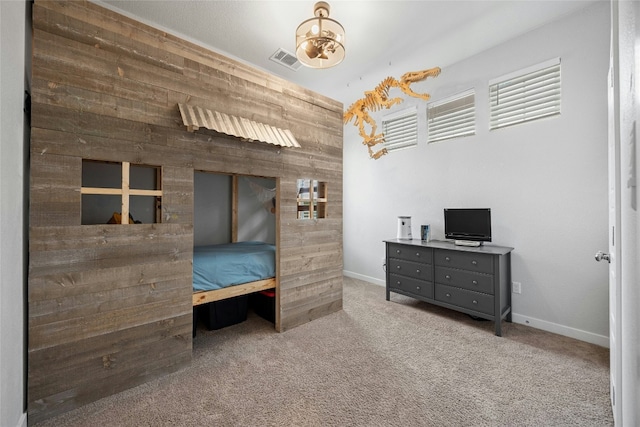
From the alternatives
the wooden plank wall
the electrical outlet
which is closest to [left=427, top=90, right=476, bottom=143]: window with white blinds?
the electrical outlet

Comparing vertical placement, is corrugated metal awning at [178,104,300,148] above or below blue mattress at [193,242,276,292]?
above

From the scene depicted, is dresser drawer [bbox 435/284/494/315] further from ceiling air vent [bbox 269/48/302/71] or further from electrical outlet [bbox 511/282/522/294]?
ceiling air vent [bbox 269/48/302/71]

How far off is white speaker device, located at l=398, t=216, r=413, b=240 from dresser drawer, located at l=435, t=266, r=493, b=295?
0.74 metres

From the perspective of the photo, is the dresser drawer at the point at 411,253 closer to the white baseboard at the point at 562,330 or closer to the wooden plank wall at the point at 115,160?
the white baseboard at the point at 562,330

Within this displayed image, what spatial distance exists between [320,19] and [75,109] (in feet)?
5.86

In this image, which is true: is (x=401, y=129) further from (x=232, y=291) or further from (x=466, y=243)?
(x=232, y=291)

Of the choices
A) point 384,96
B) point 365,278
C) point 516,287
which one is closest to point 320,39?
point 384,96

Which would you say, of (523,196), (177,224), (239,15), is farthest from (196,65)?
(523,196)

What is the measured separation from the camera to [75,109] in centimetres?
174

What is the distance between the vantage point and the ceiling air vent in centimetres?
322

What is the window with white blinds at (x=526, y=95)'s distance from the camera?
9.21ft

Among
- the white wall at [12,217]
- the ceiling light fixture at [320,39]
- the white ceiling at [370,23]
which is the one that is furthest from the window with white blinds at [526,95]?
the white wall at [12,217]

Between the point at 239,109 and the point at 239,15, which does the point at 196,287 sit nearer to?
the point at 239,109

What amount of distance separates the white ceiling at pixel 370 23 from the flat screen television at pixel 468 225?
1.91 meters
